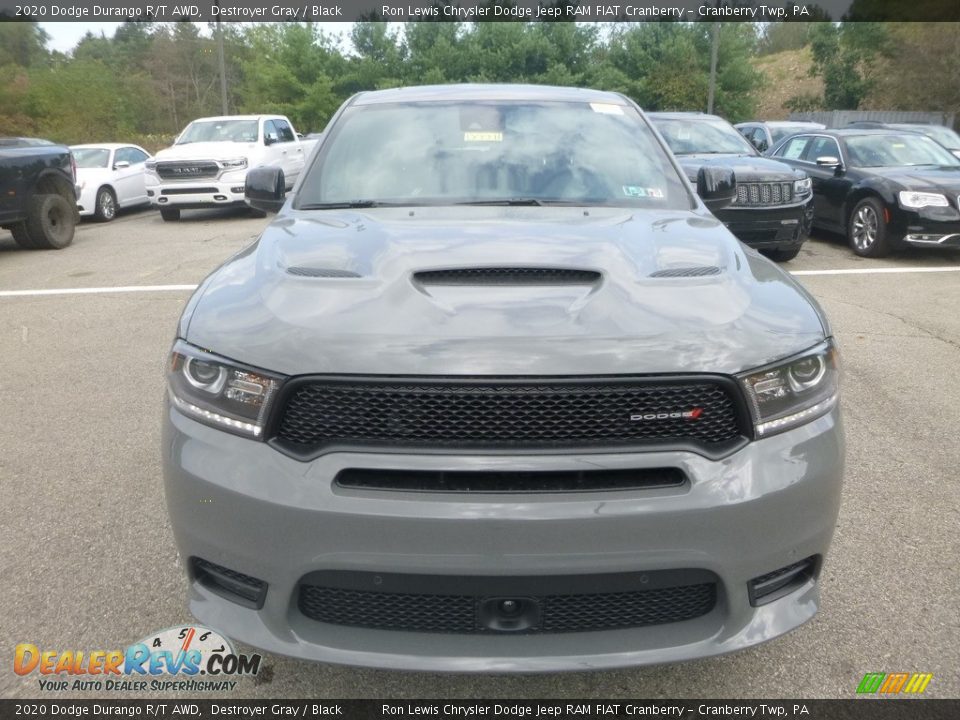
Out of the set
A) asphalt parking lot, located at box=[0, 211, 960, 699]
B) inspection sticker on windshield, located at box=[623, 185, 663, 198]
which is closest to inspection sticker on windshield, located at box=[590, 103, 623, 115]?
inspection sticker on windshield, located at box=[623, 185, 663, 198]

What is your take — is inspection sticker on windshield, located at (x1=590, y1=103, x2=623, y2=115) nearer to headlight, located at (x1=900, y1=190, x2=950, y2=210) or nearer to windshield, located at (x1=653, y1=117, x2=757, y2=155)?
windshield, located at (x1=653, y1=117, x2=757, y2=155)

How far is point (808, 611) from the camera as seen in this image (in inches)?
80.7

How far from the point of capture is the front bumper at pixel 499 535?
5.94 ft

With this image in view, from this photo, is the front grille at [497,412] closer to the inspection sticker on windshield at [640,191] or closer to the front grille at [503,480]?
the front grille at [503,480]

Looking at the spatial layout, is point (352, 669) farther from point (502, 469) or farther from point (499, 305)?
point (499, 305)

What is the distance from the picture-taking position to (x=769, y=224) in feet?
28.5

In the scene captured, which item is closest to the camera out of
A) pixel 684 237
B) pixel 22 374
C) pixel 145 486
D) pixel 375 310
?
pixel 375 310

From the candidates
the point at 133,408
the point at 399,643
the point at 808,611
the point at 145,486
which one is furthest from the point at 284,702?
the point at 133,408

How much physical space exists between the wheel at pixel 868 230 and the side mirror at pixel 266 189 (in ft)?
26.9

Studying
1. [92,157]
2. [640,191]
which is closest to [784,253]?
[640,191]

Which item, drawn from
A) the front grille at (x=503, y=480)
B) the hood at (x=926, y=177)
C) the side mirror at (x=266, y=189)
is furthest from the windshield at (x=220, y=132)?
the front grille at (x=503, y=480)

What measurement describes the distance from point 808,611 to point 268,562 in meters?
1.35

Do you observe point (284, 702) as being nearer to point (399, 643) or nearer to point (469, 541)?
point (399, 643)

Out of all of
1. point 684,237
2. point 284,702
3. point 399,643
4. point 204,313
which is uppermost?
point 684,237
